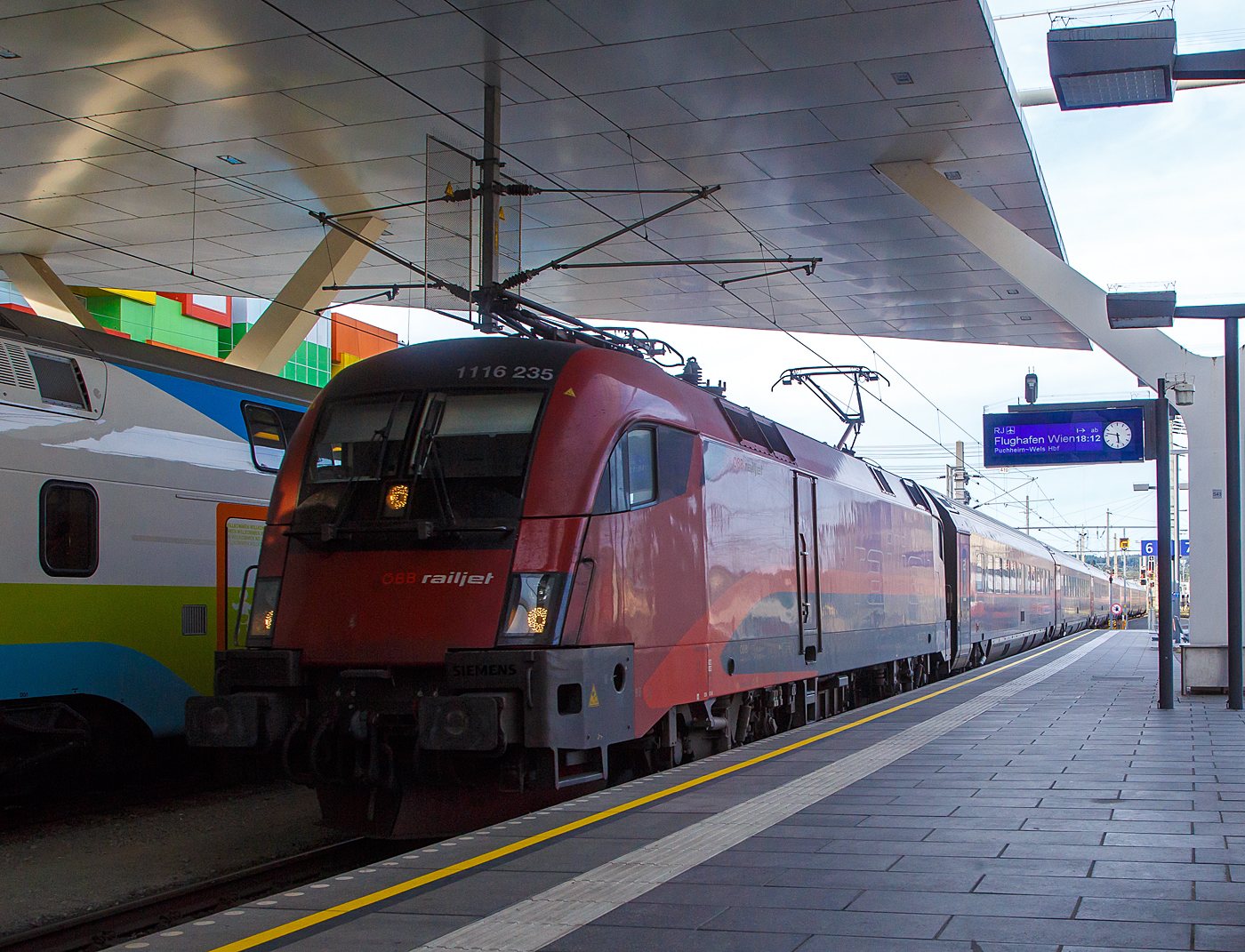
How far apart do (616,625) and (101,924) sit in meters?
3.43

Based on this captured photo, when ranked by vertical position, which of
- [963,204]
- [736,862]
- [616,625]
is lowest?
[736,862]

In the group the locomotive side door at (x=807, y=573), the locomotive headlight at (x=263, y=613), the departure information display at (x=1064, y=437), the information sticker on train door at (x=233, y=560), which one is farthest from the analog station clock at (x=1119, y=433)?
the locomotive headlight at (x=263, y=613)

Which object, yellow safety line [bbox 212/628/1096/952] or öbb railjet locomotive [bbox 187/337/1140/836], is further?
öbb railjet locomotive [bbox 187/337/1140/836]

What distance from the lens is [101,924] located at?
6.48m

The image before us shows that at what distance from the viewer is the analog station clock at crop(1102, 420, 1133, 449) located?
21625mm

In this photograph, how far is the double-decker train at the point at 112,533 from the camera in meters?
8.78

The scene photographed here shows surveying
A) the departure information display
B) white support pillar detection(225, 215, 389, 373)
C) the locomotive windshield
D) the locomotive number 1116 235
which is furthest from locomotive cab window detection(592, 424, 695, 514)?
the departure information display

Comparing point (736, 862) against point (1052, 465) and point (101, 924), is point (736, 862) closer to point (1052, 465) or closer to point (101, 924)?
point (101, 924)

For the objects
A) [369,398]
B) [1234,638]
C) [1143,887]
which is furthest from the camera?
[1234,638]

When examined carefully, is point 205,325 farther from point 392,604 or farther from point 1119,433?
point 392,604

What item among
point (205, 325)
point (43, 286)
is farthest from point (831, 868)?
point (205, 325)

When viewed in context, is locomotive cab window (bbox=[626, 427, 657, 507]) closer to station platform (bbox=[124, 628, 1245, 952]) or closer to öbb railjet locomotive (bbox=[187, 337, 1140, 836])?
öbb railjet locomotive (bbox=[187, 337, 1140, 836])

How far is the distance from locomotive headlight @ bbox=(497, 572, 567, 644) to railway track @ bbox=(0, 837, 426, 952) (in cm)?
213

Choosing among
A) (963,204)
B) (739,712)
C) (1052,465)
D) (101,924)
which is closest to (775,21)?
(963,204)
